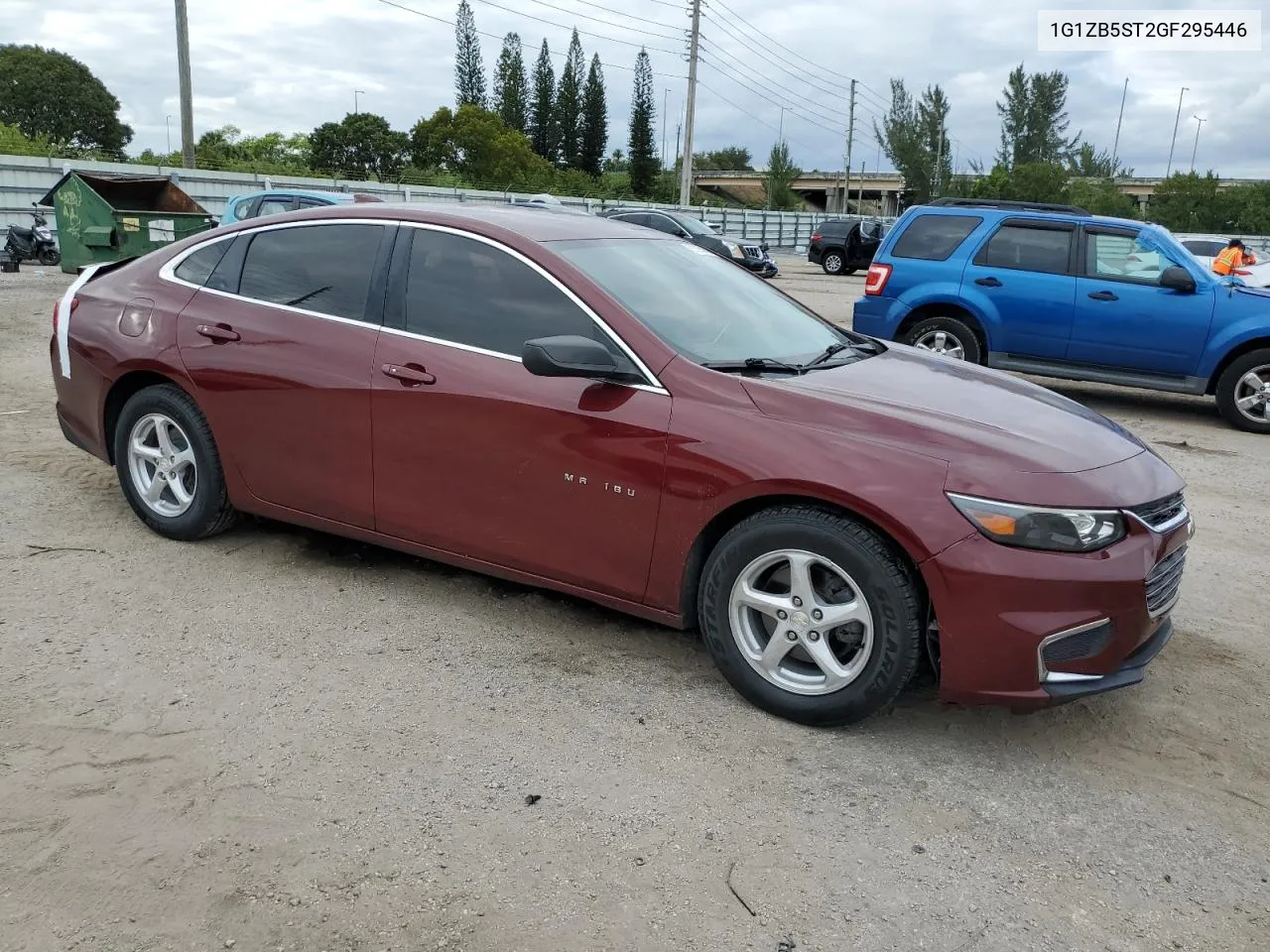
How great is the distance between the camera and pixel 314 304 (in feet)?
14.6

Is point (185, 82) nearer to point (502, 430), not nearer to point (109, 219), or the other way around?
point (109, 219)

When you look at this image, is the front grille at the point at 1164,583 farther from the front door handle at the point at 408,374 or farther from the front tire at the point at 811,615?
the front door handle at the point at 408,374

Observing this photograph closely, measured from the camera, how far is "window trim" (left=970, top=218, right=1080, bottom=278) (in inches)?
369

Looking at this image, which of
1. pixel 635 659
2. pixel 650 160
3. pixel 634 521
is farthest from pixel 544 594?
pixel 650 160

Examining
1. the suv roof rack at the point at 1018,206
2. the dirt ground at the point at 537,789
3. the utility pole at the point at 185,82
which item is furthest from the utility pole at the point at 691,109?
the dirt ground at the point at 537,789

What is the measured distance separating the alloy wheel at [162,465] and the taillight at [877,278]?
6969 mm

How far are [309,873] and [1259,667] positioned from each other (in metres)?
3.58

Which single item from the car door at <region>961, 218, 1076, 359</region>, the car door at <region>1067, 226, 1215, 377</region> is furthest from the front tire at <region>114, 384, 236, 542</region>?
the car door at <region>1067, 226, 1215, 377</region>

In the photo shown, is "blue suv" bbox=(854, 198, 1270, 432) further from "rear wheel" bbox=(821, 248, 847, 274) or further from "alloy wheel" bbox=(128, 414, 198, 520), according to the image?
"rear wheel" bbox=(821, 248, 847, 274)

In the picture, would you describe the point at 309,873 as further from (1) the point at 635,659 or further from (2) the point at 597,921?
(1) the point at 635,659

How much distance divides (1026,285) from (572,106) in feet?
316

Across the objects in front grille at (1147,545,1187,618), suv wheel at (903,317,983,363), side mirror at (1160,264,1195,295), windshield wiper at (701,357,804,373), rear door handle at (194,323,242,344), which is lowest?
front grille at (1147,545,1187,618)

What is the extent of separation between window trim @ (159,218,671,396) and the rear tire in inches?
1113

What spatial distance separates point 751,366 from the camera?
3768mm
